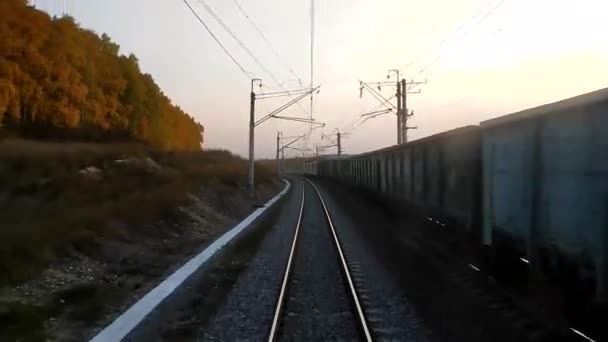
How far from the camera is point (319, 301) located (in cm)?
1062

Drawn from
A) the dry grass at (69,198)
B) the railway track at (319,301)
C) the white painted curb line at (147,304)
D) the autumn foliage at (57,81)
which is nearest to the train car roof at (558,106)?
the railway track at (319,301)

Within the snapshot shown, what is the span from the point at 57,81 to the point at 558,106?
58.9 m

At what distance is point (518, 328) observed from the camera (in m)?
8.45

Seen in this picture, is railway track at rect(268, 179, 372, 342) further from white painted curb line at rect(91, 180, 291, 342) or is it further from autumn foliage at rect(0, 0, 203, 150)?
autumn foliage at rect(0, 0, 203, 150)

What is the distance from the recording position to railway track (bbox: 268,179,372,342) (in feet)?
28.0

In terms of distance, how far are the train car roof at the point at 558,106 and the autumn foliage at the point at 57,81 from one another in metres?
47.0

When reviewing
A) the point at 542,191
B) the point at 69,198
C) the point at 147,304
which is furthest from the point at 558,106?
the point at 69,198

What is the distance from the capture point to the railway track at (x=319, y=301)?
8.52 meters

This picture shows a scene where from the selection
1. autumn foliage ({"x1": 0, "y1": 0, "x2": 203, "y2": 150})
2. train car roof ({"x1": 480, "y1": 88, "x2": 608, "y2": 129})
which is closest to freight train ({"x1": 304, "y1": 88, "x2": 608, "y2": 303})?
train car roof ({"x1": 480, "y1": 88, "x2": 608, "y2": 129})

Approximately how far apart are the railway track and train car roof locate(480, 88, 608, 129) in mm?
3977

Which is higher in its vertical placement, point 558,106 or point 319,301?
point 558,106

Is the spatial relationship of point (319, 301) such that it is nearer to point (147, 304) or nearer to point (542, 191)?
point (147, 304)

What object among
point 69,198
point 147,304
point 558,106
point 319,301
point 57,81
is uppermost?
point 57,81

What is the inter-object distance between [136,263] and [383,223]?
45.4ft
